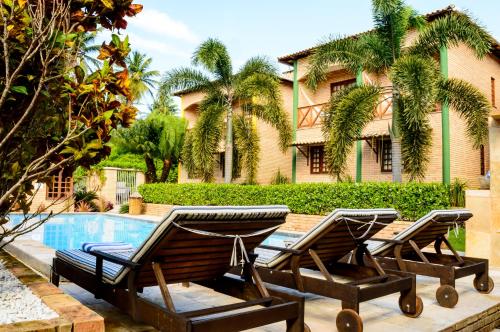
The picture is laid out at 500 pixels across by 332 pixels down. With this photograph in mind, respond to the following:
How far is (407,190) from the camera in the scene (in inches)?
465

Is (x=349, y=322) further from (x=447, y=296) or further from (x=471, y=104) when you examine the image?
(x=471, y=104)

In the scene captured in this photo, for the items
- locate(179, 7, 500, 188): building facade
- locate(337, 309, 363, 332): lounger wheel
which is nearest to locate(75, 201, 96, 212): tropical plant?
locate(179, 7, 500, 188): building facade

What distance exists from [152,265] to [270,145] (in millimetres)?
19993

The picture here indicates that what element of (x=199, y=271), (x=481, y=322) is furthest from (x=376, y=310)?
(x=199, y=271)

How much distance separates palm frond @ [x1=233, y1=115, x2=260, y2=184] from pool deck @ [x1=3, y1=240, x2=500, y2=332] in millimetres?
12565

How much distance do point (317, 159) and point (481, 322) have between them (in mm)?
16037

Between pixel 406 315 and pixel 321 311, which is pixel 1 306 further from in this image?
pixel 406 315

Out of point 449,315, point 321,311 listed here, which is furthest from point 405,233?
point 321,311

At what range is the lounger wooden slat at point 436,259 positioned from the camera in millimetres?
4760

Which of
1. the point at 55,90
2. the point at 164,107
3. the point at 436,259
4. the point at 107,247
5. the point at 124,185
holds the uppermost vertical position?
the point at 164,107

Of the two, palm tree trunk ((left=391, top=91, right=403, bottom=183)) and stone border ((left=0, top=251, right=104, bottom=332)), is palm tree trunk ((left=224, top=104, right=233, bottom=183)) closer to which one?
palm tree trunk ((left=391, top=91, right=403, bottom=183))

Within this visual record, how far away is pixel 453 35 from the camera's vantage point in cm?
1248

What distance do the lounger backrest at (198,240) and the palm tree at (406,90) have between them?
9.07m

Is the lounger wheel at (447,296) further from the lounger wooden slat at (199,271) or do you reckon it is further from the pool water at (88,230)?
the pool water at (88,230)
